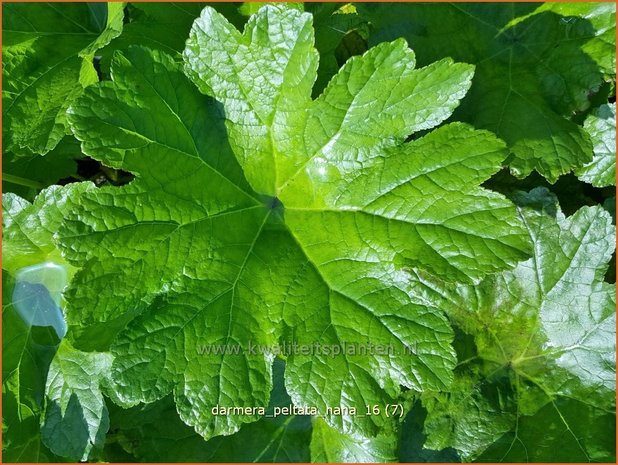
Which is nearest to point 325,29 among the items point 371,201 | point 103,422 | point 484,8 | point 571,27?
point 484,8

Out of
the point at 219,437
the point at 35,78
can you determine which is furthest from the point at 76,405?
the point at 35,78

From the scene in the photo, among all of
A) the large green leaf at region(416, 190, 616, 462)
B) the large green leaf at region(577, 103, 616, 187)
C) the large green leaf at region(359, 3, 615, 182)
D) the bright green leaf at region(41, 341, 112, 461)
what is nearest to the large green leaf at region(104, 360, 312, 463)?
the bright green leaf at region(41, 341, 112, 461)

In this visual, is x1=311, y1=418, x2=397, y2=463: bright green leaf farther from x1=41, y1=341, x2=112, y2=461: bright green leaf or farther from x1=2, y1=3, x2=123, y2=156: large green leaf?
x1=2, y1=3, x2=123, y2=156: large green leaf

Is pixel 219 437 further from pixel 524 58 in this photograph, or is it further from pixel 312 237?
pixel 524 58

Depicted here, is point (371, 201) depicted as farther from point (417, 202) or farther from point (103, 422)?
point (103, 422)

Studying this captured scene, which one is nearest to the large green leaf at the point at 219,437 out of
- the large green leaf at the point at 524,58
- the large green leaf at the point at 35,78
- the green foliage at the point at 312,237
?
the green foliage at the point at 312,237

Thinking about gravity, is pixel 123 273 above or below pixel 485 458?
above
